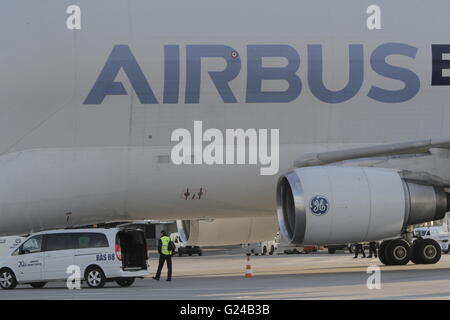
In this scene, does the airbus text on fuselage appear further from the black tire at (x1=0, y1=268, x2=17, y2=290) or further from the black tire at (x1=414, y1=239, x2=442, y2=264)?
the black tire at (x1=414, y1=239, x2=442, y2=264)

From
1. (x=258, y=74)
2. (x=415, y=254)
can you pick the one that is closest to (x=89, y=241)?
(x=258, y=74)

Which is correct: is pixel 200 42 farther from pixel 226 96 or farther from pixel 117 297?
pixel 117 297

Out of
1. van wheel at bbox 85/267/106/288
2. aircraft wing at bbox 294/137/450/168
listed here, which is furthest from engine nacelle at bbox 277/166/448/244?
van wheel at bbox 85/267/106/288

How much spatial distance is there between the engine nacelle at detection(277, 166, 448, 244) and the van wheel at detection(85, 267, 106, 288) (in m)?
4.35

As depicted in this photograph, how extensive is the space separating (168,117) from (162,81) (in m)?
0.79

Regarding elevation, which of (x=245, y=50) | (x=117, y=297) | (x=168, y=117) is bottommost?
(x=117, y=297)

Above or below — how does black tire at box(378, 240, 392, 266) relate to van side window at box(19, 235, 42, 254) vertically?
below

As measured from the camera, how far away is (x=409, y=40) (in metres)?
20.4

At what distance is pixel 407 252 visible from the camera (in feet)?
81.7

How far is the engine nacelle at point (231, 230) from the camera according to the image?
24297mm

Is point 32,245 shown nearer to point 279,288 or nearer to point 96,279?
point 96,279

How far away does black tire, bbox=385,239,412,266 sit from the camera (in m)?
24.8

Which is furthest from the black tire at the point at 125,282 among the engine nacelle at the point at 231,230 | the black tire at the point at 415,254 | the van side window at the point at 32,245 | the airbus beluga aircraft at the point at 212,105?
the black tire at the point at 415,254

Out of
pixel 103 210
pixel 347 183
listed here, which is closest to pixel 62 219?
pixel 103 210
